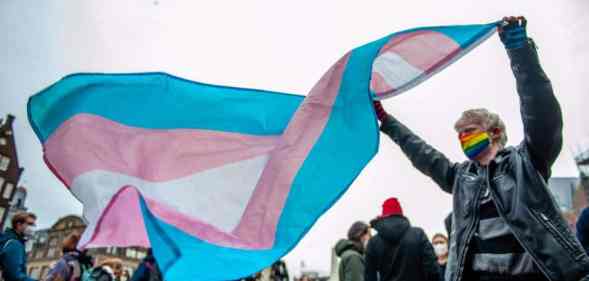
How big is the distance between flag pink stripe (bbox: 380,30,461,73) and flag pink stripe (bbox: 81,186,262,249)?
180 cm

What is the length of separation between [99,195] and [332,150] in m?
1.79

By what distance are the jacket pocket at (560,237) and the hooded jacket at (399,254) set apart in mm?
2467

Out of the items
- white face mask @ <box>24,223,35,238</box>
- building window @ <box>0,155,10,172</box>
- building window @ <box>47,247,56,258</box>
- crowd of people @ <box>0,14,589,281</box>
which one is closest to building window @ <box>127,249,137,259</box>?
building window @ <box>47,247,56,258</box>

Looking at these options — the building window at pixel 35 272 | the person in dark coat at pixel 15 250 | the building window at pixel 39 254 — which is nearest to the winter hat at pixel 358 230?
the person in dark coat at pixel 15 250

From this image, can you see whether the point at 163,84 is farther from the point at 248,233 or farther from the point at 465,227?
the point at 465,227

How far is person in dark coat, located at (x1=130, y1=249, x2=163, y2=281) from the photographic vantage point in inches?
207

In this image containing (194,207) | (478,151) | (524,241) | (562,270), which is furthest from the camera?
(194,207)

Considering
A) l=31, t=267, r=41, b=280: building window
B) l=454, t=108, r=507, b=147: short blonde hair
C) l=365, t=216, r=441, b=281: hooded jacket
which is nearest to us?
l=454, t=108, r=507, b=147: short blonde hair

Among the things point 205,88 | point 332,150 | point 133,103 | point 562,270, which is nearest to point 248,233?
point 332,150

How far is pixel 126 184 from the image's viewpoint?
3322 mm

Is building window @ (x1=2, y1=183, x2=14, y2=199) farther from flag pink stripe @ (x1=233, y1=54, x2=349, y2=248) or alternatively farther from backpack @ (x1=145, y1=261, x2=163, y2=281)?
flag pink stripe @ (x1=233, y1=54, x2=349, y2=248)

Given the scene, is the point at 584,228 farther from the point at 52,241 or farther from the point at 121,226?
the point at 52,241

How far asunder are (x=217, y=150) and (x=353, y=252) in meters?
2.55

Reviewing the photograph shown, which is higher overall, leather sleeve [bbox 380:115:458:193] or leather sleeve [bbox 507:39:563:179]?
leather sleeve [bbox 507:39:563:179]
